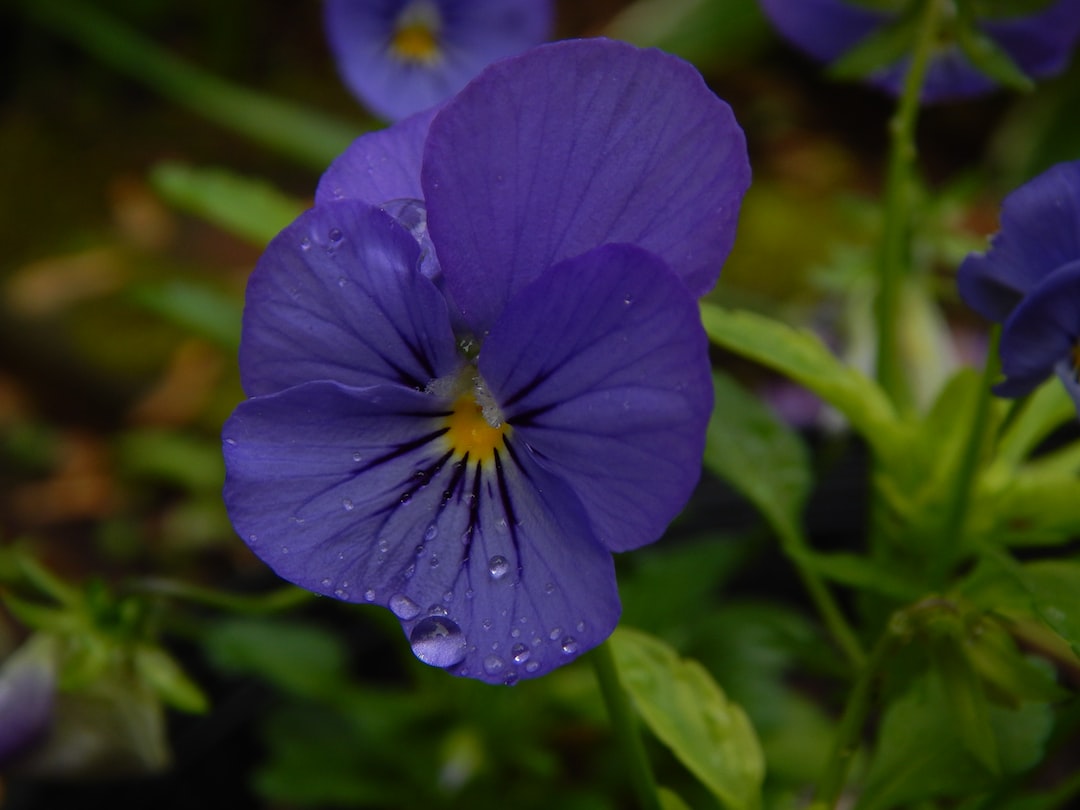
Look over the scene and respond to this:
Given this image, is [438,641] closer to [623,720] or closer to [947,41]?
[623,720]

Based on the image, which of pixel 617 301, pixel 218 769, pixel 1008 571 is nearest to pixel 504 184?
pixel 617 301

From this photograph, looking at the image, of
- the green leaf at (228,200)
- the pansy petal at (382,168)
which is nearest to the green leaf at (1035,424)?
the pansy petal at (382,168)

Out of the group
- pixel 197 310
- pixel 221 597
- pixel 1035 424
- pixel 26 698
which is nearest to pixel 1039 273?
pixel 1035 424

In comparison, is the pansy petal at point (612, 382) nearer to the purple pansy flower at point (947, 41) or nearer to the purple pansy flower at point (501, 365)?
the purple pansy flower at point (501, 365)

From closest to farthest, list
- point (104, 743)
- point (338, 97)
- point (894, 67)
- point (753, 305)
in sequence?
1. point (104, 743)
2. point (894, 67)
3. point (753, 305)
4. point (338, 97)

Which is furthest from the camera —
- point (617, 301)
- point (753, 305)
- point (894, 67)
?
point (753, 305)

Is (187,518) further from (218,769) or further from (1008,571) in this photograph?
(1008,571)
